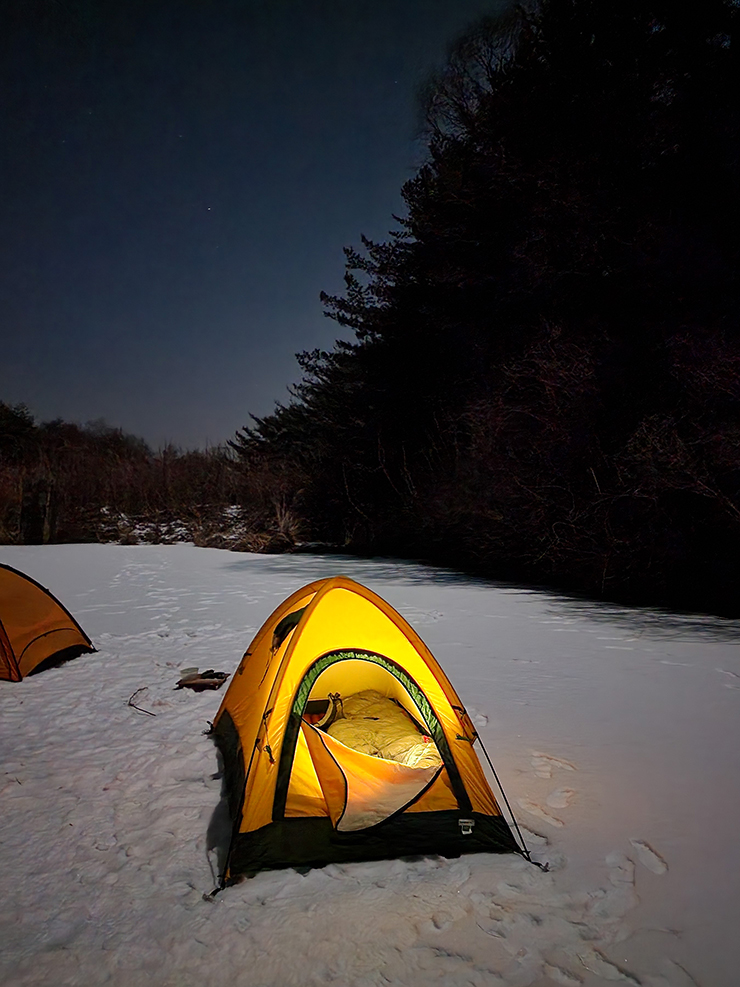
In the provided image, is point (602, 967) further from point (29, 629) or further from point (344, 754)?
point (29, 629)

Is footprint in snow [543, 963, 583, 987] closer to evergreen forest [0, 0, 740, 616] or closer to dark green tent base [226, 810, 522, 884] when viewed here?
dark green tent base [226, 810, 522, 884]

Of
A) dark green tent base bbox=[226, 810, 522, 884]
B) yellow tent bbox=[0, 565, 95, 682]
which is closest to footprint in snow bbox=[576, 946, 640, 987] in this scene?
dark green tent base bbox=[226, 810, 522, 884]

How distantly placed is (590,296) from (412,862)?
10.2 m

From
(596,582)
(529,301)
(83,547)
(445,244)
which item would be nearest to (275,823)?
(596,582)

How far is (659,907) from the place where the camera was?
2.13 m

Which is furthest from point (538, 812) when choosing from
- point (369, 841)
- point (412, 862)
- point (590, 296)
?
point (590, 296)

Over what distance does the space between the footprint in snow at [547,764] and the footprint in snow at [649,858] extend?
0.65 meters

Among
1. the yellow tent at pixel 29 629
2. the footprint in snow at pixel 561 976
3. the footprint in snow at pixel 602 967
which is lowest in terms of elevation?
the footprint in snow at pixel 561 976

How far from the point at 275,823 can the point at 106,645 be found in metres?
4.08

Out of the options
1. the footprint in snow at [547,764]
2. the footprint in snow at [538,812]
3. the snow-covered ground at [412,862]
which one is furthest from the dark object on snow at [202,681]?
the footprint in snow at [538,812]

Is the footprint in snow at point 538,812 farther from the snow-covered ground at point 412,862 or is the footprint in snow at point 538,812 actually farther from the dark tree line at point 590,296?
the dark tree line at point 590,296

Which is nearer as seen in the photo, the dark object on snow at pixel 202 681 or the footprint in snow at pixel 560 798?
the footprint in snow at pixel 560 798

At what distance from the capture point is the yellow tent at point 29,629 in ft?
15.4

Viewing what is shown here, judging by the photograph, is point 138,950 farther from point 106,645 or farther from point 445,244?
point 445,244
